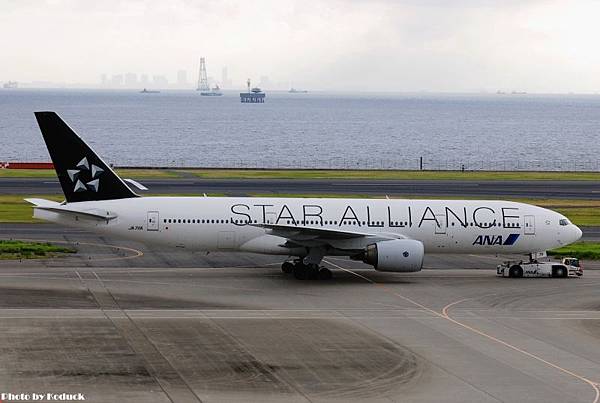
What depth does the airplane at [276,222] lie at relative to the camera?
45.9m

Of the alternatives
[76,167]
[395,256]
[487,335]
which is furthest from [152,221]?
[487,335]

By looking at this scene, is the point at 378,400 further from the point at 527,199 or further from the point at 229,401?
the point at 527,199

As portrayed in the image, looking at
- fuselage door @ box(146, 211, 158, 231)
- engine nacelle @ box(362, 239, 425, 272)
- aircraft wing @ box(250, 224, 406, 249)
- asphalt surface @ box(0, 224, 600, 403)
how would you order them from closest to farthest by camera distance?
A: asphalt surface @ box(0, 224, 600, 403) < aircraft wing @ box(250, 224, 406, 249) < engine nacelle @ box(362, 239, 425, 272) < fuselage door @ box(146, 211, 158, 231)

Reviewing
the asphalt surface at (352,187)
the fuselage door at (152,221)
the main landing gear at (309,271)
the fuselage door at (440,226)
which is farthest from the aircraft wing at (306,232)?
the asphalt surface at (352,187)

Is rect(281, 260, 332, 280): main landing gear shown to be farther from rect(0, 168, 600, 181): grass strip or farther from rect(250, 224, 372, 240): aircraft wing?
rect(0, 168, 600, 181): grass strip

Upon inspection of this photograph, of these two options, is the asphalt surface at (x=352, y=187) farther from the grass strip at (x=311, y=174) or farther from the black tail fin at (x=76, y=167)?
the black tail fin at (x=76, y=167)

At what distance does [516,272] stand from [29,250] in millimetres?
25184

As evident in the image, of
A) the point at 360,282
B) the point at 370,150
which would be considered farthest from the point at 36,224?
the point at 370,150

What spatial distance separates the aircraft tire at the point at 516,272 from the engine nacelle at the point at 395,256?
6494 mm

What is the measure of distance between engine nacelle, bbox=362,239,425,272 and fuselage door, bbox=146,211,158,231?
10.0 m

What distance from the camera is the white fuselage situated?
153 ft

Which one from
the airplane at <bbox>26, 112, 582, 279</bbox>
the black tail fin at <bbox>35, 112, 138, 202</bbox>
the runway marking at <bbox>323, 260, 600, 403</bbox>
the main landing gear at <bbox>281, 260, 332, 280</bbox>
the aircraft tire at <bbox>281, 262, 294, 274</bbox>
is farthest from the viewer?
the aircraft tire at <bbox>281, 262, 294, 274</bbox>

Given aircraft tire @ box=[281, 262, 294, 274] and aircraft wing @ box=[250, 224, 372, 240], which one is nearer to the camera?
aircraft wing @ box=[250, 224, 372, 240]

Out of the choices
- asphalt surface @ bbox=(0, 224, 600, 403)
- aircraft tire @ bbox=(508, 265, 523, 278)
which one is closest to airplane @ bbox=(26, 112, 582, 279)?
aircraft tire @ bbox=(508, 265, 523, 278)
